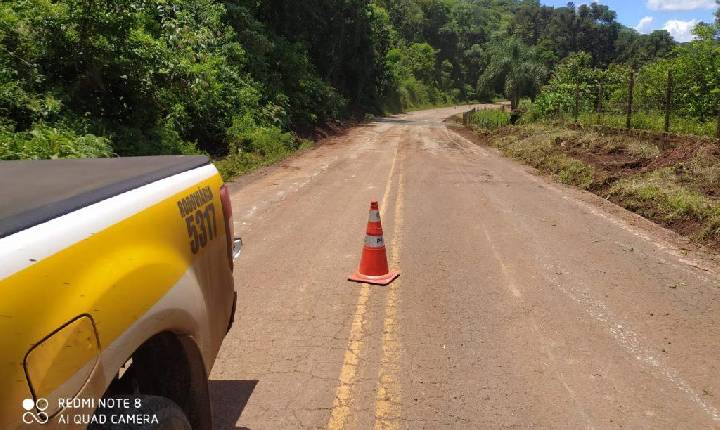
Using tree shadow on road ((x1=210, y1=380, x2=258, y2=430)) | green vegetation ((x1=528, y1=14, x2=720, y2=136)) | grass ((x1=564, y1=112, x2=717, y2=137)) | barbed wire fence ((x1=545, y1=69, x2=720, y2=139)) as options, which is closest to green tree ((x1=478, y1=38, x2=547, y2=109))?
barbed wire fence ((x1=545, y1=69, x2=720, y2=139))

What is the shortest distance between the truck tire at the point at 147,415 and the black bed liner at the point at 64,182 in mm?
709

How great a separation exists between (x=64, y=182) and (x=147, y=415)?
1.01 metres

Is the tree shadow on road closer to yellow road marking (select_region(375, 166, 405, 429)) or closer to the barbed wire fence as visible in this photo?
yellow road marking (select_region(375, 166, 405, 429))

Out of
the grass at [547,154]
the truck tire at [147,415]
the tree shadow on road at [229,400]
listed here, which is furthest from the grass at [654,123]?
the truck tire at [147,415]

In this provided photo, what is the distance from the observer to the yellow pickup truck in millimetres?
1547

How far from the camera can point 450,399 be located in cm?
392

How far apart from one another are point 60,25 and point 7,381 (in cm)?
1292

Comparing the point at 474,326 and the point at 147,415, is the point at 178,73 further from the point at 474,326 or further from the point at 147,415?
the point at 147,415

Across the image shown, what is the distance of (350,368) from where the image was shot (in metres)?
4.37

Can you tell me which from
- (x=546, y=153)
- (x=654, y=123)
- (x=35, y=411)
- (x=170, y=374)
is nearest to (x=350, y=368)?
(x=170, y=374)

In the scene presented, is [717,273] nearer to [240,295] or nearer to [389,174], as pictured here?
[240,295]

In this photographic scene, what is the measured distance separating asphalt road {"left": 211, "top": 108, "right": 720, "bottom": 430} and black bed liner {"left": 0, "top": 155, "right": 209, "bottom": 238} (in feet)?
5.72

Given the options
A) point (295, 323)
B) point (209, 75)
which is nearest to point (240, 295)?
point (295, 323)

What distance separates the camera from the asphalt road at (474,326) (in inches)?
151
